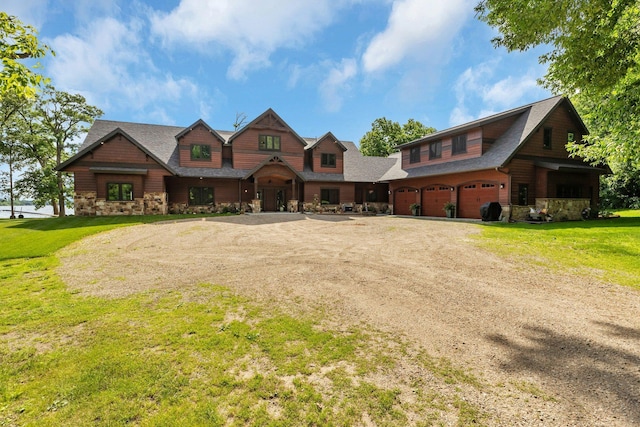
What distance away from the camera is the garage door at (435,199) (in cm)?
2497

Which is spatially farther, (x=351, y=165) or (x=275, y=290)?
(x=351, y=165)

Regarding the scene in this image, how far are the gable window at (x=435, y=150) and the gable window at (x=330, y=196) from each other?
31.8 ft

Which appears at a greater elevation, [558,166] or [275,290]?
[558,166]

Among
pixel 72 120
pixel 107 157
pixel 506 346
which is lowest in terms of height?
pixel 506 346

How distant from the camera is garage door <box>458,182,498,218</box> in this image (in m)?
21.4

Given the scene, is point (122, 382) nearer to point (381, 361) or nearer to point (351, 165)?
point (381, 361)

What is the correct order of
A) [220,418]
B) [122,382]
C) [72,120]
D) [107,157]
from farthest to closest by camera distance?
[72,120] → [107,157] → [122,382] → [220,418]

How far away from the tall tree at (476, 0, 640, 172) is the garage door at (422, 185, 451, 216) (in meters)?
13.1

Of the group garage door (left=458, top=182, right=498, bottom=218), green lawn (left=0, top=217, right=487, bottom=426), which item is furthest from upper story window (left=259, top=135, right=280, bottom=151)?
green lawn (left=0, top=217, right=487, bottom=426)

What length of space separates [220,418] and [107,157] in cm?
2597

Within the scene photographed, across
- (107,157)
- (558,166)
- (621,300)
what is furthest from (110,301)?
(558,166)

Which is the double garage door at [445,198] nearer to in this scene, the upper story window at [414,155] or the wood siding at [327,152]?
the upper story window at [414,155]

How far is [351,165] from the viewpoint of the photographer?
3328cm

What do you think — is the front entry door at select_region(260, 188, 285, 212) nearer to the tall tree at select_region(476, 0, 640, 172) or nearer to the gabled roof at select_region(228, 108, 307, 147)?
the gabled roof at select_region(228, 108, 307, 147)
